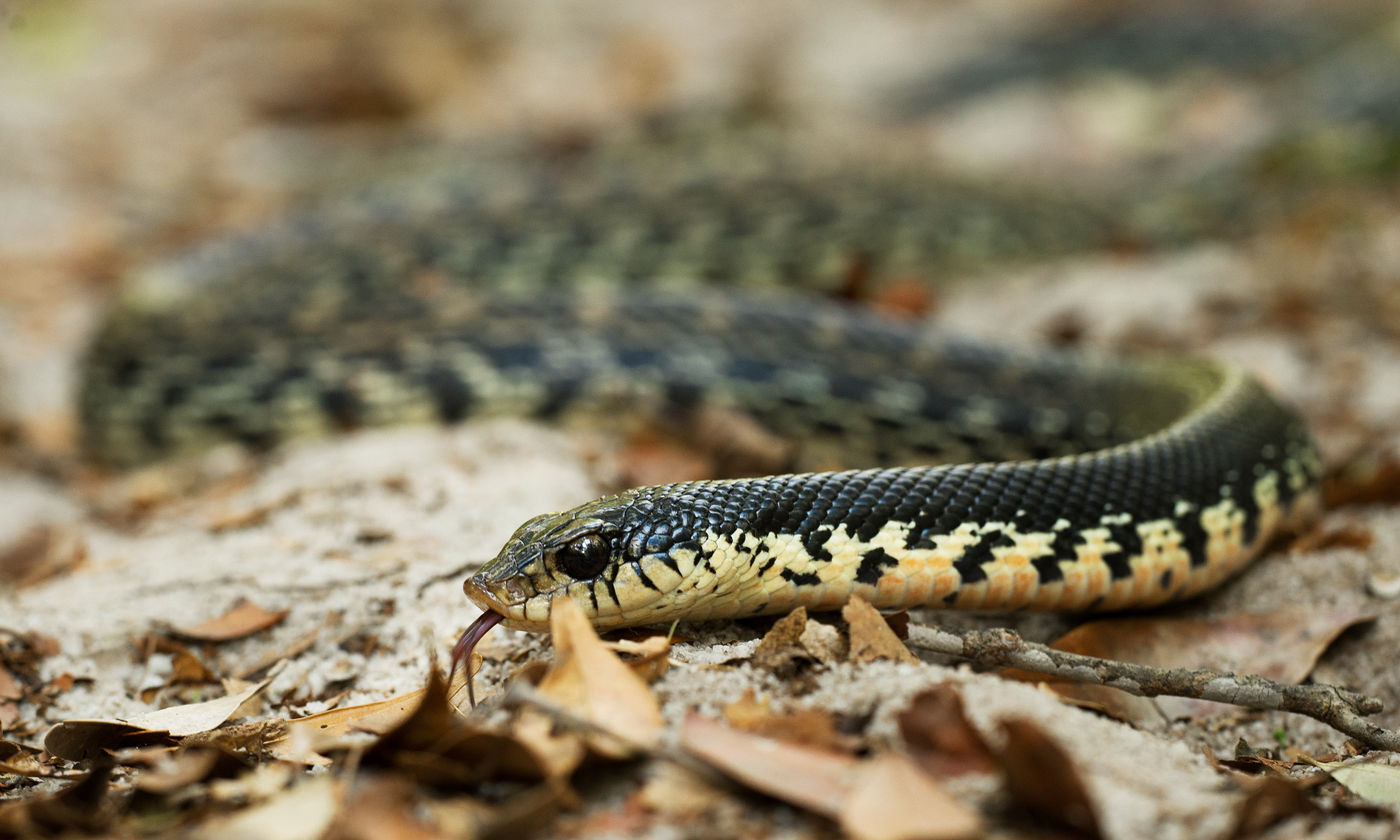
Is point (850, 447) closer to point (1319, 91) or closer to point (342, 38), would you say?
point (1319, 91)

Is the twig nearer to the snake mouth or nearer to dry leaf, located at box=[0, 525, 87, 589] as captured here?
the snake mouth

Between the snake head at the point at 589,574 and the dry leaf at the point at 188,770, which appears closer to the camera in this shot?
the dry leaf at the point at 188,770

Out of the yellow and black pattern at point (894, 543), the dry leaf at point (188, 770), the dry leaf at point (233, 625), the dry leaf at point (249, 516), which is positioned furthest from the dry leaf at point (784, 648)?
the dry leaf at point (249, 516)

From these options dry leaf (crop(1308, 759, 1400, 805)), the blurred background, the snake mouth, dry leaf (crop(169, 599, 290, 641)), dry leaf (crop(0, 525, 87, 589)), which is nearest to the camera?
dry leaf (crop(1308, 759, 1400, 805))

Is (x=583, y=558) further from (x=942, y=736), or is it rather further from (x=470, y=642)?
(x=942, y=736)

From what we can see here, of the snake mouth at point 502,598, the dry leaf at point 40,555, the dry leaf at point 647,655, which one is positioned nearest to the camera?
the dry leaf at point 647,655

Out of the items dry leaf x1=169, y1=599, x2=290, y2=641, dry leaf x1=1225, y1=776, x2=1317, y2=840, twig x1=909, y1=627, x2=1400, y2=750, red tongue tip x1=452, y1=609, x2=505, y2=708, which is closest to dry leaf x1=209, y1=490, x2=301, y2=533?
dry leaf x1=169, y1=599, x2=290, y2=641

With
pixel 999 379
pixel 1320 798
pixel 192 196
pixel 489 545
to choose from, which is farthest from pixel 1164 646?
pixel 192 196

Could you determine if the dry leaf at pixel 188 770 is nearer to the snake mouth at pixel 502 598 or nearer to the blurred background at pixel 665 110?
the snake mouth at pixel 502 598
